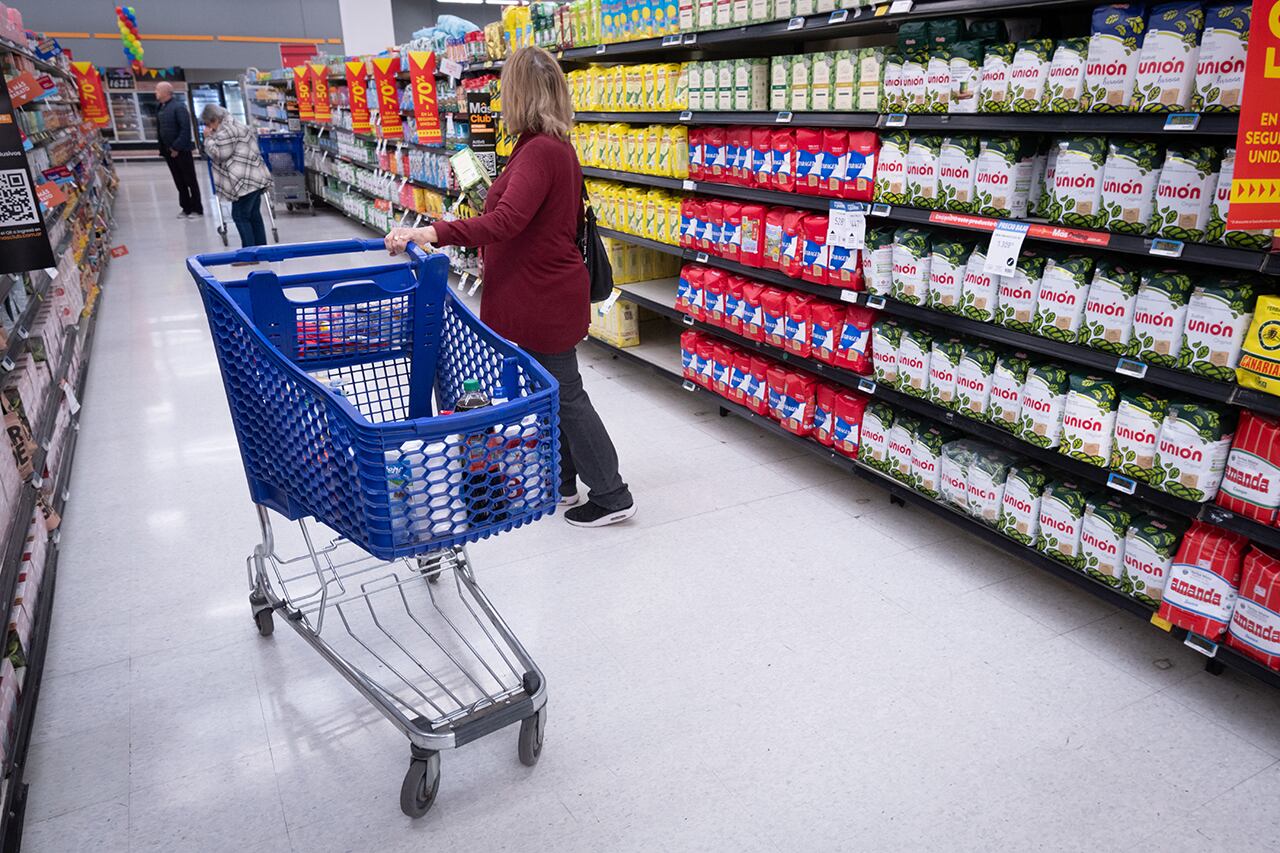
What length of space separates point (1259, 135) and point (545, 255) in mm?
2047

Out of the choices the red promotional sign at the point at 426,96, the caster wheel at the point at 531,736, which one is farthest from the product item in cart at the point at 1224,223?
the red promotional sign at the point at 426,96

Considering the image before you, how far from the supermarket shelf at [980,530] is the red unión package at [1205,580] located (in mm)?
59

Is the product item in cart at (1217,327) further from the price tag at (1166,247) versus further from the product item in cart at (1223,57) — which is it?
the product item in cart at (1223,57)

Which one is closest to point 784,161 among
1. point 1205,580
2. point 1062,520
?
point 1062,520

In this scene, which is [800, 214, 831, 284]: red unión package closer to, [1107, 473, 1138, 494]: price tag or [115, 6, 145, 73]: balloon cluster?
[1107, 473, 1138, 494]: price tag

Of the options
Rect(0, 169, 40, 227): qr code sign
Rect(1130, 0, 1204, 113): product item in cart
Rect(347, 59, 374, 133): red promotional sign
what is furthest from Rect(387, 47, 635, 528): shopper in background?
Rect(347, 59, 374, 133): red promotional sign

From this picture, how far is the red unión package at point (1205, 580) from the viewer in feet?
7.27

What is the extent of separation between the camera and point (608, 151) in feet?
15.9

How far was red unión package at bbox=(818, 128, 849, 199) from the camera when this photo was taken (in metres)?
3.20

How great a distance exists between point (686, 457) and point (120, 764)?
2.54 m

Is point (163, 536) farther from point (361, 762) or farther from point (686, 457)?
point (686, 457)

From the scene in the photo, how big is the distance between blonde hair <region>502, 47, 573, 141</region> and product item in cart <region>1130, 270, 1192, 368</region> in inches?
74.5

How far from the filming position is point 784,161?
3.47 metres

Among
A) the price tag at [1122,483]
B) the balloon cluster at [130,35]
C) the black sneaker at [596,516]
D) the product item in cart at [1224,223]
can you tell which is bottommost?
the black sneaker at [596,516]
